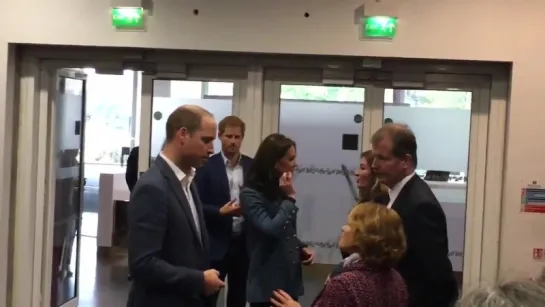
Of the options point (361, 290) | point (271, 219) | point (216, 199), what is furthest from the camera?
point (216, 199)

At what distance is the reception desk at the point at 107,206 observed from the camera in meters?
8.22

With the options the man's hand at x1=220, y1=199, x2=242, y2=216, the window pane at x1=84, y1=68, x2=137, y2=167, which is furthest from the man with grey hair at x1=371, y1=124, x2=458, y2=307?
the window pane at x1=84, y1=68, x2=137, y2=167

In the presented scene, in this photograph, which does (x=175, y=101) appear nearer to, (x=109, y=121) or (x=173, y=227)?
(x=173, y=227)

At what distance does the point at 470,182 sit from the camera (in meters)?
4.41

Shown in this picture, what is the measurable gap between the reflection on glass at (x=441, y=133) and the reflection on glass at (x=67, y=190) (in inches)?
90.6

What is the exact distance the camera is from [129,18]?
13.9 ft

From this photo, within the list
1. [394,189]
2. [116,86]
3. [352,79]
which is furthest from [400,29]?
[116,86]

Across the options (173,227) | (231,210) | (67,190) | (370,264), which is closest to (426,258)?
(370,264)

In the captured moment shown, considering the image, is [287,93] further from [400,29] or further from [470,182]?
[470,182]

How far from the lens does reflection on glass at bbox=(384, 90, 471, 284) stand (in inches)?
177

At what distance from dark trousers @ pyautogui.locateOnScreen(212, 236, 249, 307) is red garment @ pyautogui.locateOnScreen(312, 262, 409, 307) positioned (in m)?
1.85

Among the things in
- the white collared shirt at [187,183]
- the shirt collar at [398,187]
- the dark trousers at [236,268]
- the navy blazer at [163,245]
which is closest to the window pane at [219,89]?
the dark trousers at [236,268]

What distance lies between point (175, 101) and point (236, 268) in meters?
1.32

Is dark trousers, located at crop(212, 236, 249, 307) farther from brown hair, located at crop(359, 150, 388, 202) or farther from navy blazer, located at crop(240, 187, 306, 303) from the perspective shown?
brown hair, located at crop(359, 150, 388, 202)
